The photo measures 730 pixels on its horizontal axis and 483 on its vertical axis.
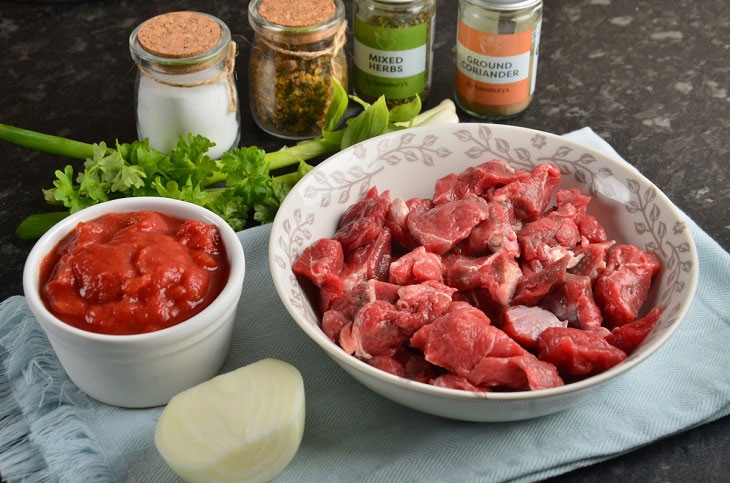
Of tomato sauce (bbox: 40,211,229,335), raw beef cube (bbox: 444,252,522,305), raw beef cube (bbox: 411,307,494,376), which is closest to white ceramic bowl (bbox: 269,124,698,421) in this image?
raw beef cube (bbox: 411,307,494,376)

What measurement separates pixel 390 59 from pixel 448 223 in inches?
43.1

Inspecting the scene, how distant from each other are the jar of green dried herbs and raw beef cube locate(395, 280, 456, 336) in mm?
1335

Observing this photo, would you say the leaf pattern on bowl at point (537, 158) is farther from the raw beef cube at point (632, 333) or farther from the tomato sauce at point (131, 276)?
the tomato sauce at point (131, 276)

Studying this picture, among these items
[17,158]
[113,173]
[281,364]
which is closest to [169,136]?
[113,173]

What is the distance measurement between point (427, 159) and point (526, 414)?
1.04 m

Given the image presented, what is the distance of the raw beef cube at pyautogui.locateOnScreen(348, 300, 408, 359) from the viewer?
2.21 metres

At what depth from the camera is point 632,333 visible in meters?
2.21

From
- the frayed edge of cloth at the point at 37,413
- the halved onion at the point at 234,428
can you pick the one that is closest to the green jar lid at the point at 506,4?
the halved onion at the point at 234,428

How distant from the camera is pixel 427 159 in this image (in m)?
2.86

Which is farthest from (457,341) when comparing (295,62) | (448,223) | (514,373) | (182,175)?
(295,62)

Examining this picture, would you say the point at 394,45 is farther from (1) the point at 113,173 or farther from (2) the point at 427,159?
(1) the point at 113,173

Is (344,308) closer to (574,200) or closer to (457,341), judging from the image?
(457,341)

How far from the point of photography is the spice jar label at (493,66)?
3.22 meters

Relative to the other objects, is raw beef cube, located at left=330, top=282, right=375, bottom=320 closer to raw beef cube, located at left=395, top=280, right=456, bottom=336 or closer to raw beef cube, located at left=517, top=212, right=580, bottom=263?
raw beef cube, located at left=395, top=280, right=456, bottom=336
